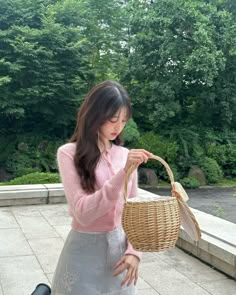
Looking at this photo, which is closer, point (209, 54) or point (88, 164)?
point (88, 164)

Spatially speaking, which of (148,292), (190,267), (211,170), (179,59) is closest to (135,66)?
(179,59)

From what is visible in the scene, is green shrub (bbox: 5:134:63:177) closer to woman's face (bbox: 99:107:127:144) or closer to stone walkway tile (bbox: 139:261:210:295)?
stone walkway tile (bbox: 139:261:210:295)

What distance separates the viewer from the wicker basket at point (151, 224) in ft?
4.05

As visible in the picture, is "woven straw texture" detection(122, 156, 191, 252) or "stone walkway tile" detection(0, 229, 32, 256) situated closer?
"woven straw texture" detection(122, 156, 191, 252)

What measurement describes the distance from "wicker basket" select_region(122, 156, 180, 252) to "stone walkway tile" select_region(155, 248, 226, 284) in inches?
75.2

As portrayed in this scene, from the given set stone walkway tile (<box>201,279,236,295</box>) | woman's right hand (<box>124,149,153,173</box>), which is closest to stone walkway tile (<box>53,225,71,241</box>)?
stone walkway tile (<box>201,279,236,295</box>)

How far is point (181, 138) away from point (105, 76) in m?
3.03

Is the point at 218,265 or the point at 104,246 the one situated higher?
the point at 104,246

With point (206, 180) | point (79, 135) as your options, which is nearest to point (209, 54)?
point (206, 180)

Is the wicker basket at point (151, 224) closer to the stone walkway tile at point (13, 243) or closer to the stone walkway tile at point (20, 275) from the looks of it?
the stone walkway tile at point (20, 275)

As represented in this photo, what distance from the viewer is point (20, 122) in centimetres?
1287

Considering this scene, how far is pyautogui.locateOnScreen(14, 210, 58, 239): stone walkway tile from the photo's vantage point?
4.20 meters

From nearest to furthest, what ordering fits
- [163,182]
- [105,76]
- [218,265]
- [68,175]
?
[68,175] → [218,265] → [163,182] → [105,76]

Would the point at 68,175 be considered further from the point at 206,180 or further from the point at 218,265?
the point at 206,180
